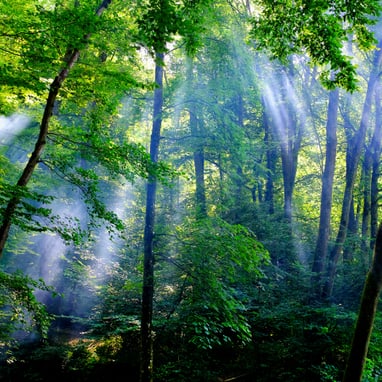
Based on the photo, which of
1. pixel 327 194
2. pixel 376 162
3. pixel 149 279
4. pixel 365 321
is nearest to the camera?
pixel 365 321

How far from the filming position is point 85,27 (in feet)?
12.4

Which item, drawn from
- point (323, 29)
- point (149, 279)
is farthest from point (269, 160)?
point (323, 29)

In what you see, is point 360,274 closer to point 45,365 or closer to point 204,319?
point 204,319

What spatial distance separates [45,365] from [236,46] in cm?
1102

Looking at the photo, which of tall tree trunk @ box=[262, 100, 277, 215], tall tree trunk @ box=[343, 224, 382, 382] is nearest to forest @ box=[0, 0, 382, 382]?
tall tree trunk @ box=[343, 224, 382, 382]

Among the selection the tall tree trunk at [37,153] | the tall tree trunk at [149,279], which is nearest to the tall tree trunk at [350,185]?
the tall tree trunk at [149,279]

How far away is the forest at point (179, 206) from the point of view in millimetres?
4086

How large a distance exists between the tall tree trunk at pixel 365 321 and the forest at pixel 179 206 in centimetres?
2

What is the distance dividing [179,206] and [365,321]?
10.0m

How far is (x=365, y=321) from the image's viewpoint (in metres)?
4.21

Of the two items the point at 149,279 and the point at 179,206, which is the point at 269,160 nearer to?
the point at 179,206

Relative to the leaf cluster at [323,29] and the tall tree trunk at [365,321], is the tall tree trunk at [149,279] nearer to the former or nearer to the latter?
the leaf cluster at [323,29]

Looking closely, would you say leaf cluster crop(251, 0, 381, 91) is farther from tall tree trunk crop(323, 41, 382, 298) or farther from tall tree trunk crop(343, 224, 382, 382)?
tall tree trunk crop(323, 41, 382, 298)

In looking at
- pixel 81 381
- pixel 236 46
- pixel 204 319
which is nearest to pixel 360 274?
pixel 204 319
